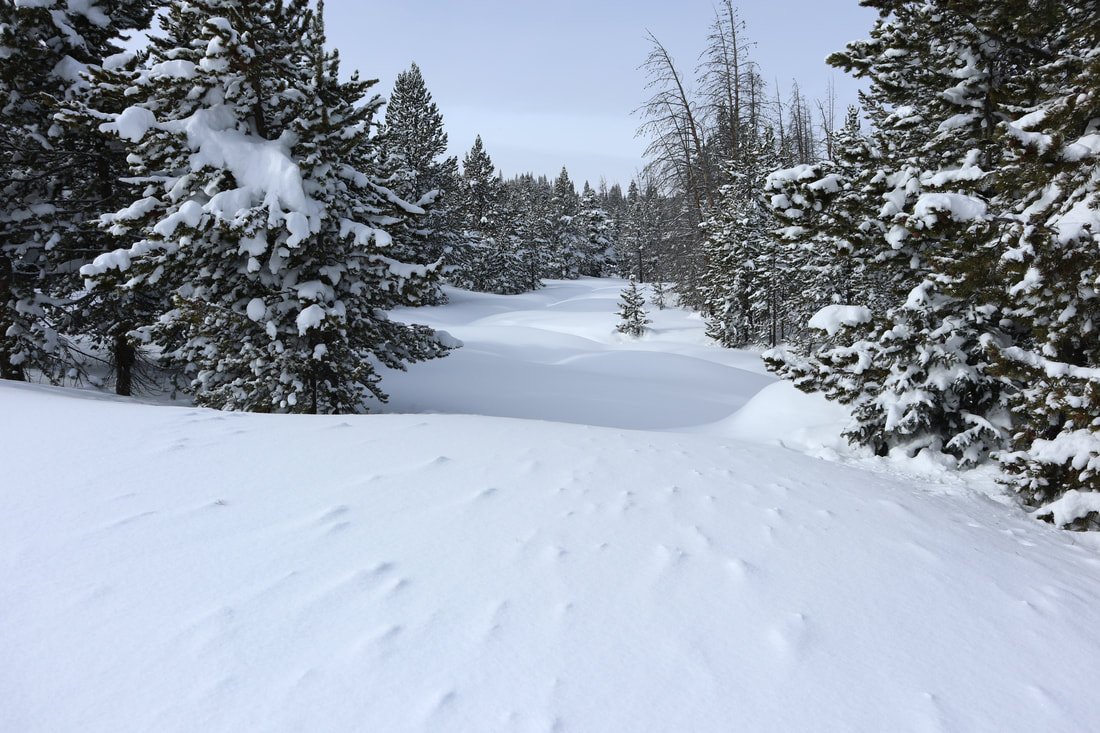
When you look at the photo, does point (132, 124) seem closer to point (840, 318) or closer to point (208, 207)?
point (208, 207)

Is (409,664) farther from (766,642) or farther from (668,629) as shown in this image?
(766,642)

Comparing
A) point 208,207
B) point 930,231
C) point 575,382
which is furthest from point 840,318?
point 208,207

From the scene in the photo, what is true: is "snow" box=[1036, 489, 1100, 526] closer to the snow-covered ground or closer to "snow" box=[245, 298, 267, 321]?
the snow-covered ground

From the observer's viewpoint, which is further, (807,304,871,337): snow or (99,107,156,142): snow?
(99,107,156,142): snow

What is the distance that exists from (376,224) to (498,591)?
7.33 meters

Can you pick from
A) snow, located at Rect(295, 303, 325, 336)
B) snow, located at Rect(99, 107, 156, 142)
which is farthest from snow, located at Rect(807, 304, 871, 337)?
snow, located at Rect(99, 107, 156, 142)

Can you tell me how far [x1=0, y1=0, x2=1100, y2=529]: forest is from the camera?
16.0 ft

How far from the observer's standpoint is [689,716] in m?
2.02

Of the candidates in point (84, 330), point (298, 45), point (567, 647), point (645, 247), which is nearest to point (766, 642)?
point (567, 647)

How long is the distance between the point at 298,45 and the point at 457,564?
28.7 ft

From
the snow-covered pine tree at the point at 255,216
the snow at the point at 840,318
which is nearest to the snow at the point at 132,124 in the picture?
the snow-covered pine tree at the point at 255,216

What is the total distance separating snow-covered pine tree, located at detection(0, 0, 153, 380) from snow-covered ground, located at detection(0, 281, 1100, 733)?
254 inches

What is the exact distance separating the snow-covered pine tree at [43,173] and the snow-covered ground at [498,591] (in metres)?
6.44

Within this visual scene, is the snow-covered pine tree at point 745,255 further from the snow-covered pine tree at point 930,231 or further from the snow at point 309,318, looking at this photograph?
the snow at point 309,318
